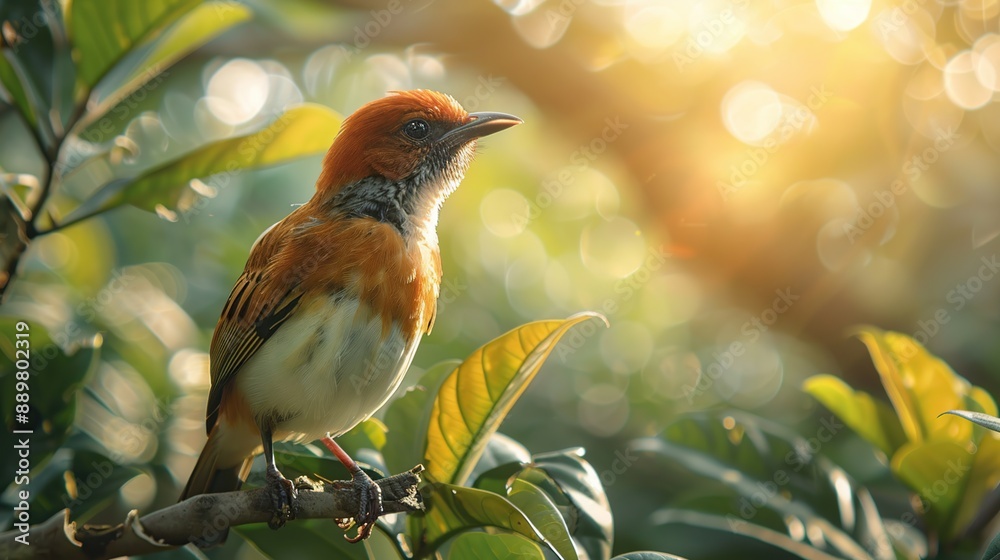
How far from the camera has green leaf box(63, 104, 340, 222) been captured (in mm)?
2736

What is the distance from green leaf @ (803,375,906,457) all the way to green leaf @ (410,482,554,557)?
4.84 feet

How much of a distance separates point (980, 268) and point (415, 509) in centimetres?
351

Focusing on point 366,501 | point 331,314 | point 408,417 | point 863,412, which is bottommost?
point 366,501

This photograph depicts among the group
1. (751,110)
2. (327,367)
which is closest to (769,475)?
(327,367)

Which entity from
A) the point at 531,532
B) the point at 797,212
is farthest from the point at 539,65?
the point at 531,532

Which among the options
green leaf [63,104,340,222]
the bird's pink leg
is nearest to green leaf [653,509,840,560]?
the bird's pink leg

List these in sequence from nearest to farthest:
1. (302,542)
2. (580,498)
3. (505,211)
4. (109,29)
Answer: (580,498) < (302,542) < (109,29) < (505,211)

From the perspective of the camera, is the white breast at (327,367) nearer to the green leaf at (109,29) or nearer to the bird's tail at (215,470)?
the bird's tail at (215,470)

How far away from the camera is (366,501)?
2.28m

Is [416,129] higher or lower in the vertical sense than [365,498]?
higher

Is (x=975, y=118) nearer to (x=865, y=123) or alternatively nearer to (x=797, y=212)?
(x=865, y=123)

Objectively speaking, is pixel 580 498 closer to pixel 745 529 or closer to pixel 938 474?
pixel 745 529

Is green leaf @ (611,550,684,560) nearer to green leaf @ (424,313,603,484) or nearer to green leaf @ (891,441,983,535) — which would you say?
green leaf @ (424,313,603,484)

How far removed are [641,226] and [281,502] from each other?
280cm
